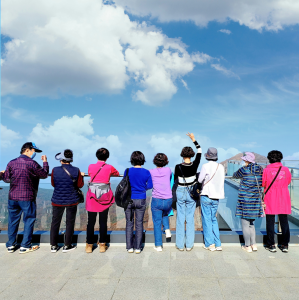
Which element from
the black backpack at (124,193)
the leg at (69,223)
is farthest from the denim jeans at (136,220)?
the leg at (69,223)

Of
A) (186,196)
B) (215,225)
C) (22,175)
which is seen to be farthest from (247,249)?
(22,175)

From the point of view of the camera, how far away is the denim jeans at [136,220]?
15.1ft

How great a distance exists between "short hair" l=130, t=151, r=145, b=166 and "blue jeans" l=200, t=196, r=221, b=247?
1.29 m

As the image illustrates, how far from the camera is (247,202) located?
15.6 feet

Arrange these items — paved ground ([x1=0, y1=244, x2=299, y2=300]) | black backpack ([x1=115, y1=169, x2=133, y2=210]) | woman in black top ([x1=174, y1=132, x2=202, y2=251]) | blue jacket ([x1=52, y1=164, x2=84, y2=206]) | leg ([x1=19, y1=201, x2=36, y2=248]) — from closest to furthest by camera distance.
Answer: paved ground ([x1=0, y1=244, x2=299, y2=300]) < black backpack ([x1=115, y1=169, x2=133, y2=210]) < woman in black top ([x1=174, y1=132, x2=202, y2=251]) < blue jacket ([x1=52, y1=164, x2=84, y2=206]) < leg ([x1=19, y1=201, x2=36, y2=248])

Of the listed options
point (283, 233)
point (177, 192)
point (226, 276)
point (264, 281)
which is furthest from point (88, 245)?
point (283, 233)

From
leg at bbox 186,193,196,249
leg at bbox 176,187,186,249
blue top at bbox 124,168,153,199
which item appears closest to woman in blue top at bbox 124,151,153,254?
blue top at bbox 124,168,153,199

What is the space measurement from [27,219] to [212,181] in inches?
135

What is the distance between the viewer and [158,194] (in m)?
4.70

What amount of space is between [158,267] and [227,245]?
168cm

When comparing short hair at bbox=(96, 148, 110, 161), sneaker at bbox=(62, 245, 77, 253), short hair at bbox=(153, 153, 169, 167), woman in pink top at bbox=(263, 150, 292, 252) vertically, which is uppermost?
short hair at bbox=(96, 148, 110, 161)

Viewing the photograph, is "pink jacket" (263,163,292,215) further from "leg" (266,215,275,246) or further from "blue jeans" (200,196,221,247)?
"blue jeans" (200,196,221,247)

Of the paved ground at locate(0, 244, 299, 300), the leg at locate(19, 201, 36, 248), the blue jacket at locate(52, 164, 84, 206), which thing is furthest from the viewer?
the leg at locate(19, 201, 36, 248)

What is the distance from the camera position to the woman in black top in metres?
4.64
